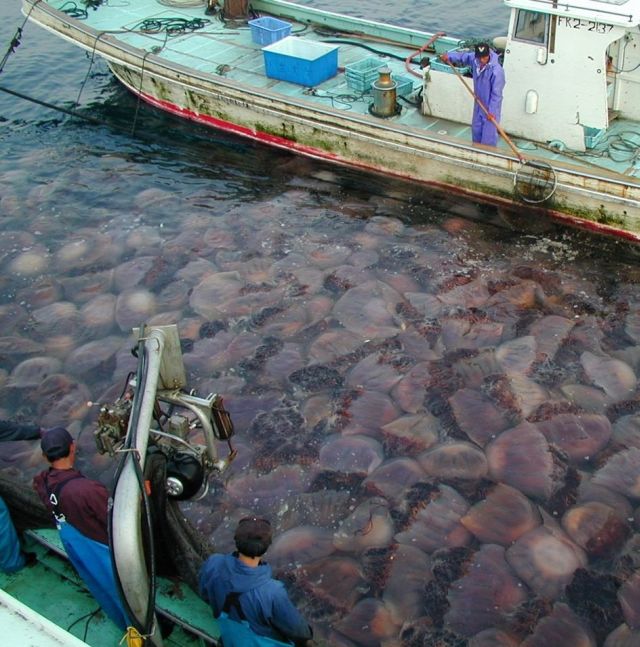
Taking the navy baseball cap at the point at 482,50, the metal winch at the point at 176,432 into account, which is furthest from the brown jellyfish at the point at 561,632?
the navy baseball cap at the point at 482,50

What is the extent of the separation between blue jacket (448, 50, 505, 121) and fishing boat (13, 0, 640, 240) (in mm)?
240

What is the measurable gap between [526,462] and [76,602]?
377 centimetres

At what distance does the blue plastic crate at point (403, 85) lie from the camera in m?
11.5

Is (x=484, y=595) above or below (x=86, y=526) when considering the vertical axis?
below

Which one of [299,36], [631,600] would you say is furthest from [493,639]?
[299,36]

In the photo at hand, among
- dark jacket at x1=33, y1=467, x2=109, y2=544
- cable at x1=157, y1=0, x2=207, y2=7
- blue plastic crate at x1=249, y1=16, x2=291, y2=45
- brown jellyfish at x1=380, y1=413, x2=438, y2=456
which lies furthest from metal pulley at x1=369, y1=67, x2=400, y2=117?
dark jacket at x1=33, y1=467, x2=109, y2=544

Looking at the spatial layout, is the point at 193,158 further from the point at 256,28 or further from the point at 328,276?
the point at 328,276

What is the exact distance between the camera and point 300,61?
38.9ft

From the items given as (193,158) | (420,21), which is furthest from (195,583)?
(420,21)

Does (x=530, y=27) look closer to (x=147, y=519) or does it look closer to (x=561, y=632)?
(x=561, y=632)

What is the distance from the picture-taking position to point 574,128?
9.77 meters

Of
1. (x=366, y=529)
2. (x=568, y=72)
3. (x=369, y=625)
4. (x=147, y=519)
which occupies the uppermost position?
(x=568, y=72)

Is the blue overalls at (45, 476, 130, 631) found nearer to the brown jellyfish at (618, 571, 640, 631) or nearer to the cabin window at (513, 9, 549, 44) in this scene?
the brown jellyfish at (618, 571, 640, 631)

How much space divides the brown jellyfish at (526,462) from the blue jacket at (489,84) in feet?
16.2
